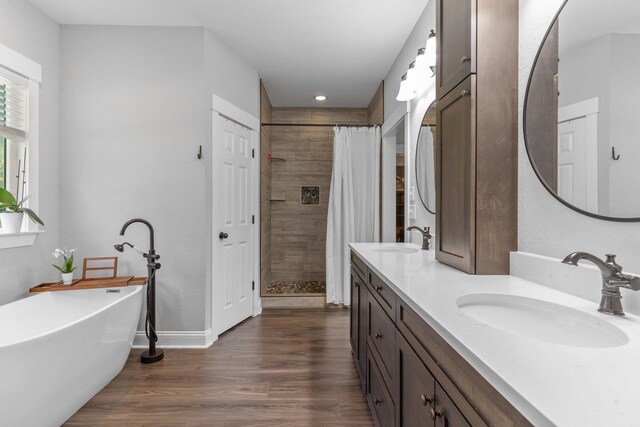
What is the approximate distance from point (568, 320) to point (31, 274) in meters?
3.27

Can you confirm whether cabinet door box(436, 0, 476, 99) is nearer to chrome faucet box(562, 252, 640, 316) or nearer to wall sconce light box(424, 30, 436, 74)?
wall sconce light box(424, 30, 436, 74)

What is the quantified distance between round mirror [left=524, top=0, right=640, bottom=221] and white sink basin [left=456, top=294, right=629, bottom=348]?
0.32 m

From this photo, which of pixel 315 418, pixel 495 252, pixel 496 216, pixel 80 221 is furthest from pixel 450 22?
pixel 80 221

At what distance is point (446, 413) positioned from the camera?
777 mm

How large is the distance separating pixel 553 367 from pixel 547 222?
2.75 ft

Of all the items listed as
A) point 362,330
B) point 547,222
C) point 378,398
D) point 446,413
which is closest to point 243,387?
point 362,330

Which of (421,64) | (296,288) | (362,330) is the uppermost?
(421,64)

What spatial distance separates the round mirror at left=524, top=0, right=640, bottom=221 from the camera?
0.90 meters

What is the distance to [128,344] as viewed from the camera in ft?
7.36

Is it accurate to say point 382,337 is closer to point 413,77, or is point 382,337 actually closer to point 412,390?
point 412,390

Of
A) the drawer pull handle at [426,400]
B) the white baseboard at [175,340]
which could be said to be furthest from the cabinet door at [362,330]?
the white baseboard at [175,340]

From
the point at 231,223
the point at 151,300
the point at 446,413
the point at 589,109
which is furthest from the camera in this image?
the point at 231,223

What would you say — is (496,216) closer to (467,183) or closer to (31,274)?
(467,183)

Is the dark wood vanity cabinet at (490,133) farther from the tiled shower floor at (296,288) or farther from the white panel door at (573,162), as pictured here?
the tiled shower floor at (296,288)
